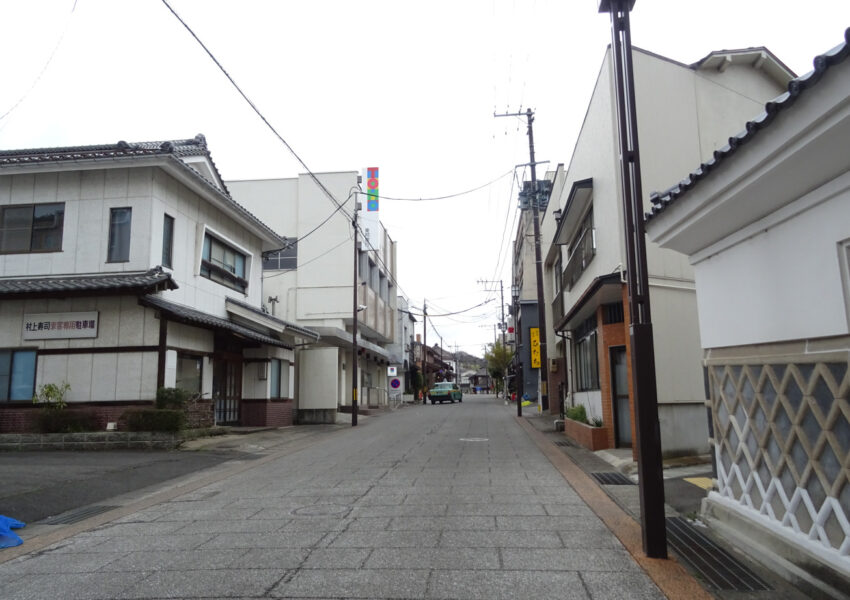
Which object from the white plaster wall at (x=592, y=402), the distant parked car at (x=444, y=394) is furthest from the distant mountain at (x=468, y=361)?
the white plaster wall at (x=592, y=402)

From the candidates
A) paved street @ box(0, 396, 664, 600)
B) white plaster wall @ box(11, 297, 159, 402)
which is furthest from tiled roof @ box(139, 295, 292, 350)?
paved street @ box(0, 396, 664, 600)

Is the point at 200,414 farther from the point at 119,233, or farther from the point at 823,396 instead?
the point at 823,396

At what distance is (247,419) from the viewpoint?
837 inches

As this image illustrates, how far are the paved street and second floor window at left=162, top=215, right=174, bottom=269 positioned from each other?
7.77 metres

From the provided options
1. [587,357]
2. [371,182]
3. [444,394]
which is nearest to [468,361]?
[444,394]

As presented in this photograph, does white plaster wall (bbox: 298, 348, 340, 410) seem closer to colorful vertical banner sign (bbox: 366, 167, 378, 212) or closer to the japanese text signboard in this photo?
the japanese text signboard

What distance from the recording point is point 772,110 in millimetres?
4223

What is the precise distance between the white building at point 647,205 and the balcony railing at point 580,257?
120mm

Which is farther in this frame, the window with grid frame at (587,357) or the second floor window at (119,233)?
the second floor window at (119,233)

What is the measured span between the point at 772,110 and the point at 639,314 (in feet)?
6.72

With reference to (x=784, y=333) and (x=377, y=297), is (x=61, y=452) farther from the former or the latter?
(x=377, y=297)

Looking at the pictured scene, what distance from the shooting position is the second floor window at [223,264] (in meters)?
18.9

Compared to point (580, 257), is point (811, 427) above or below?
below

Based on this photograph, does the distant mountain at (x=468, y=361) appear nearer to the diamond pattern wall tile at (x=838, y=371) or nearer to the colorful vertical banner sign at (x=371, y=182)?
the colorful vertical banner sign at (x=371, y=182)
